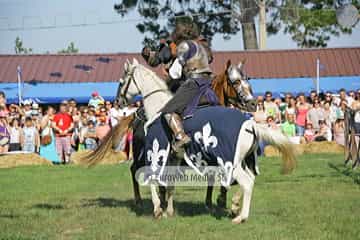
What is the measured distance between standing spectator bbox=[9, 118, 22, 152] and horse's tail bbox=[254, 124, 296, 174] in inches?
427

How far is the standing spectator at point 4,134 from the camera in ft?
57.4

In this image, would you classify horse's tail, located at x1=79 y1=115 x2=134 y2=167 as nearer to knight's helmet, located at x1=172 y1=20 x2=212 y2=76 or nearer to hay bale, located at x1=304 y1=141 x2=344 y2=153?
knight's helmet, located at x1=172 y1=20 x2=212 y2=76

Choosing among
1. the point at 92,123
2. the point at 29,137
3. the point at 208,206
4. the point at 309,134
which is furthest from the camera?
the point at 309,134

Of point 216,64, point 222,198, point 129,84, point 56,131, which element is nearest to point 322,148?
point 56,131

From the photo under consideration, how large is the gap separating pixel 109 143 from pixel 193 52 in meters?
2.40

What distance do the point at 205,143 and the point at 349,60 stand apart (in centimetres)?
2344

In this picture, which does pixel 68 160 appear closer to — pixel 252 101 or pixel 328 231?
pixel 252 101

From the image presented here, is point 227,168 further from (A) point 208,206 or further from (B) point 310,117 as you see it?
(B) point 310,117

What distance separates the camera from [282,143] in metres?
8.41

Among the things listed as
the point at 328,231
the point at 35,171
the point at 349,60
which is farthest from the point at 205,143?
the point at 349,60

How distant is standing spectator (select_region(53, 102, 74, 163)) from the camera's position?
18.1 meters

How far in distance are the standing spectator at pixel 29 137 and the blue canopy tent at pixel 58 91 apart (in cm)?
863

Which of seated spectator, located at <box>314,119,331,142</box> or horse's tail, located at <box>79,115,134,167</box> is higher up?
horse's tail, located at <box>79,115,134,167</box>

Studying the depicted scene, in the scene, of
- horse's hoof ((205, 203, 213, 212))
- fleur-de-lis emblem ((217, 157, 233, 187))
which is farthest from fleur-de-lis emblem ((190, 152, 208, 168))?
horse's hoof ((205, 203, 213, 212))
